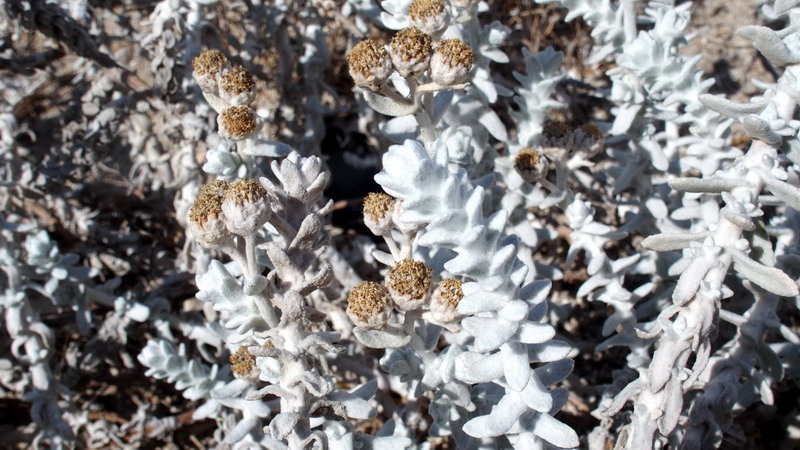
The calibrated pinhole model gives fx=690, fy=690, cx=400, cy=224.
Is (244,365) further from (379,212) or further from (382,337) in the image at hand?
(379,212)

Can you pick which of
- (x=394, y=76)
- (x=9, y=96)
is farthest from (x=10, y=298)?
(x=394, y=76)

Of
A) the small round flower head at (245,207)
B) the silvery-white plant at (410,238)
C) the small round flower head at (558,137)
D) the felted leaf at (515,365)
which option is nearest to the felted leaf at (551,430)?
the silvery-white plant at (410,238)

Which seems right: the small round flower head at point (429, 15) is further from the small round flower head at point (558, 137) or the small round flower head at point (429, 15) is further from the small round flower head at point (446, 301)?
the small round flower head at point (446, 301)

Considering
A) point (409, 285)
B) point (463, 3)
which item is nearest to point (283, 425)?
point (409, 285)

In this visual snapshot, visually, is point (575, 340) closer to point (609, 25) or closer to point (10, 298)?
point (609, 25)

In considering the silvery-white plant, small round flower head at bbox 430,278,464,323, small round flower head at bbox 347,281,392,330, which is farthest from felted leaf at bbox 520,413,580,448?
small round flower head at bbox 347,281,392,330

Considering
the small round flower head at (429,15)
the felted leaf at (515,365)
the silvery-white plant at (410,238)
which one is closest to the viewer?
the felted leaf at (515,365)

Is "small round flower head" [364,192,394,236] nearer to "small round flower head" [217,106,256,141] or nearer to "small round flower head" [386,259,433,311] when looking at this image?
"small round flower head" [386,259,433,311]
